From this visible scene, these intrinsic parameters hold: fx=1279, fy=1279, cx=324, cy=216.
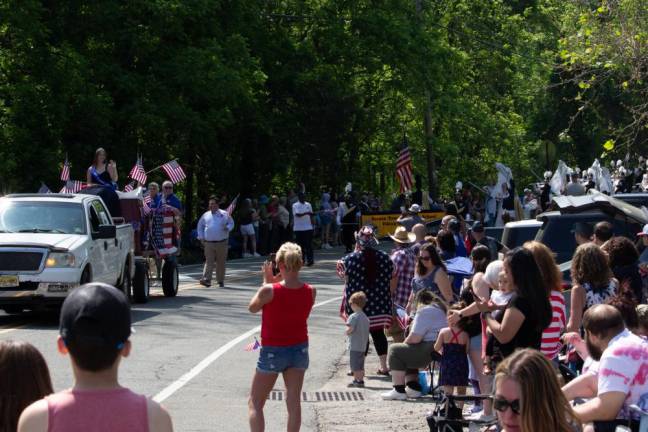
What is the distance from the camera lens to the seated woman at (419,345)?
488 inches

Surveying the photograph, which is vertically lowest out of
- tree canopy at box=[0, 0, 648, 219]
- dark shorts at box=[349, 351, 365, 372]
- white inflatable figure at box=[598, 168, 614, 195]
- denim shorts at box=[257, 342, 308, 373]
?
dark shorts at box=[349, 351, 365, 372]

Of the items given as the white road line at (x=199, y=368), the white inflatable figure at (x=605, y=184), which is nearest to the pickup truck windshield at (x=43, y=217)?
the white road line at (x=199, y=368)

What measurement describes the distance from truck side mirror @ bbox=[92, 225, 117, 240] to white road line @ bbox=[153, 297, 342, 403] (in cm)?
259

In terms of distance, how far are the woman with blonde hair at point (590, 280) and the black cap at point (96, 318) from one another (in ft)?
19.4

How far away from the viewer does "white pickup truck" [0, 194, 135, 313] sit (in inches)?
701

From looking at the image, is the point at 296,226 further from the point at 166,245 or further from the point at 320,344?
the point at 320,344

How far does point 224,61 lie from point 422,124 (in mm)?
21234

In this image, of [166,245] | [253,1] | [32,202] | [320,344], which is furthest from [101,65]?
[320,344]

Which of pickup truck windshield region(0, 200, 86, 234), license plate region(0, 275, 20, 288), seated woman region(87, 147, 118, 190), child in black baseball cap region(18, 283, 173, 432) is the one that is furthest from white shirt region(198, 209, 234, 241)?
child in black baseball cap region(18, 283, 173, 432)

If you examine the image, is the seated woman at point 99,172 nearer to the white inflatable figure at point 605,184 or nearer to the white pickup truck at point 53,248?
the white pickup truck at point 53,248

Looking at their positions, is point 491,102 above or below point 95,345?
A: above

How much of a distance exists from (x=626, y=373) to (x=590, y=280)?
3.16m

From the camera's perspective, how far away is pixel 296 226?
31.9 meters

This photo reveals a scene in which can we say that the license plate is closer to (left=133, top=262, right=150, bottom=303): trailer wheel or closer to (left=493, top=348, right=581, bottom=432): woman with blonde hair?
(left=133, top=262, right=150, bottom=303): trailer wheel
